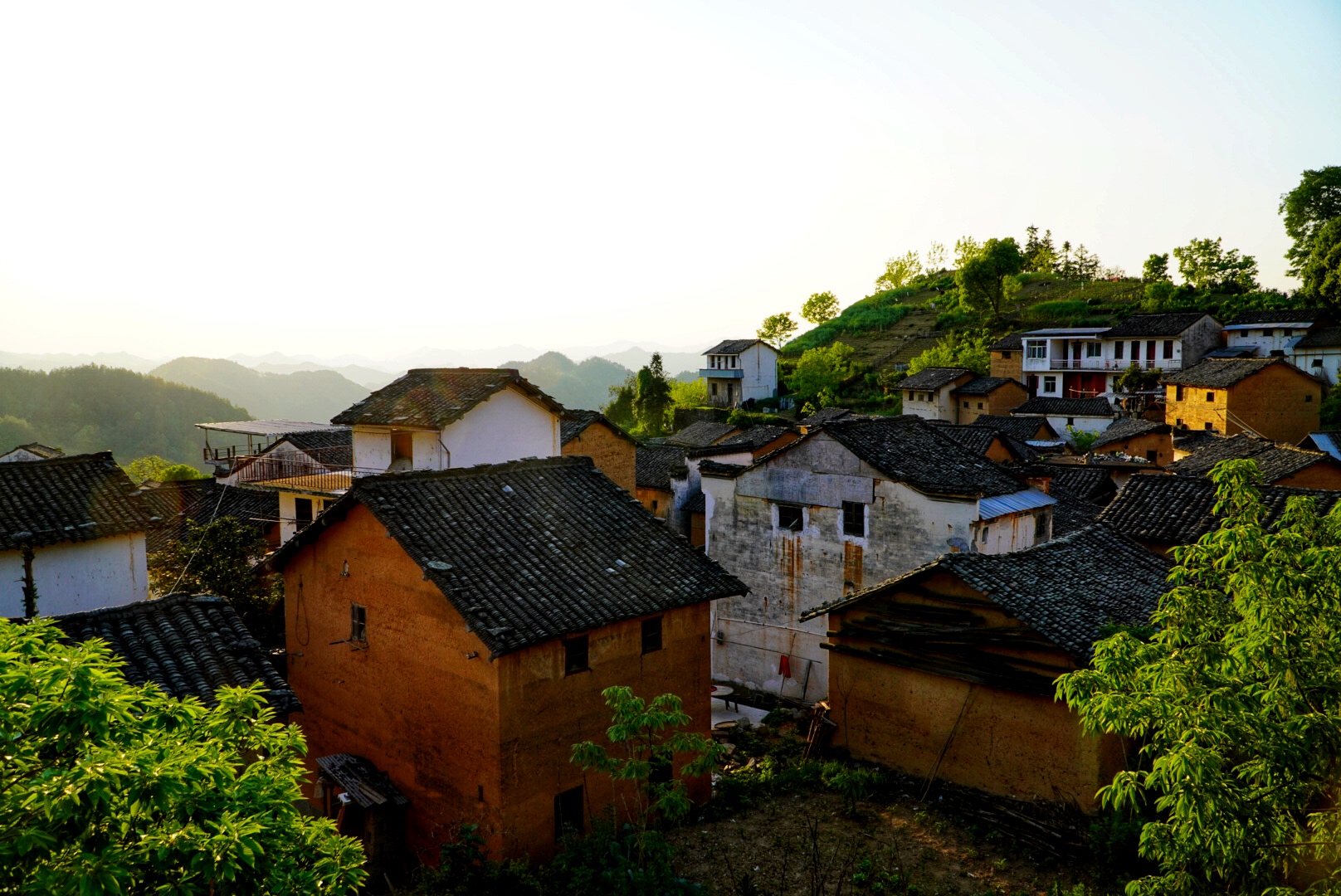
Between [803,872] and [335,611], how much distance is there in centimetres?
904

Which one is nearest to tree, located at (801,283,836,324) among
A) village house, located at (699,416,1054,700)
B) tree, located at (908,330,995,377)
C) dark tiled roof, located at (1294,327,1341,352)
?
tree, located at (908,330,995,377)

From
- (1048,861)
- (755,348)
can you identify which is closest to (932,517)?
(1048,861)

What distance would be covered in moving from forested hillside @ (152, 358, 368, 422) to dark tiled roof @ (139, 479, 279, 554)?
88808mm

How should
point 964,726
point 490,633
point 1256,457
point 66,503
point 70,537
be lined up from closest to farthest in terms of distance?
point 490,633
point 964,726
point 70,537
point 66,503
point 1256,457

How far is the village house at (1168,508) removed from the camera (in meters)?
19.2

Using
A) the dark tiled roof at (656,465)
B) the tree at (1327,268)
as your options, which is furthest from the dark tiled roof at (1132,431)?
the tree at (1327,268)

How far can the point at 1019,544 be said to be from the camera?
2086 centimetres

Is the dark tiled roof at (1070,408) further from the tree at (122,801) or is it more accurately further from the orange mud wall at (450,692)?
the tree at (122,801)

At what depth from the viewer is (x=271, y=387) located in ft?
443

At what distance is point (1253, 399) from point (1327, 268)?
1802cm

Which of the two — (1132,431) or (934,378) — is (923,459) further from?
(934,378)

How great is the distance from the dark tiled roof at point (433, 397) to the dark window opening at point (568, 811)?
9871mm

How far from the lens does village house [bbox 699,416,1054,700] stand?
65.9 ft

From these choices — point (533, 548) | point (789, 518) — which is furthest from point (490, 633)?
point (789, 518)
